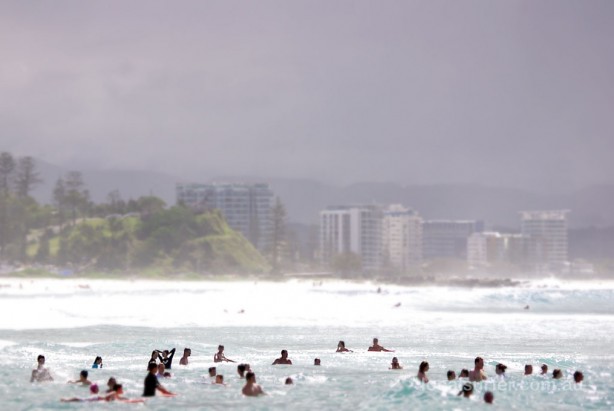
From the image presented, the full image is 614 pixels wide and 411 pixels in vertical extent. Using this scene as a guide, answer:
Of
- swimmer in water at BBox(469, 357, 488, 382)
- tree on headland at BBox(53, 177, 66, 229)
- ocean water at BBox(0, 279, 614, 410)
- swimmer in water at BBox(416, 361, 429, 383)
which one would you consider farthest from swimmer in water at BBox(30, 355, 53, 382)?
tree on headland at BBox(53, 177, 66, 229)

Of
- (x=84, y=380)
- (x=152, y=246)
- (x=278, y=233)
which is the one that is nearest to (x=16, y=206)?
(x=152, y=246)

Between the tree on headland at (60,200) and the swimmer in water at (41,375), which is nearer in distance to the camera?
the swimmer in water at (41,375)

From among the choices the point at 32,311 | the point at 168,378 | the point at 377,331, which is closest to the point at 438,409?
the point at 168,378

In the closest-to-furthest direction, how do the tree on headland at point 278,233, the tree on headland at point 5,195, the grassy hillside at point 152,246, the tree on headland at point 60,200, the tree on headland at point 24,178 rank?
the grassy hillside at point 152,246 → the tree on headland at point 5,195 → the tree on headland at point 60,200 → the tree on headland at point 278,233 → the tree on headland at point 24,178

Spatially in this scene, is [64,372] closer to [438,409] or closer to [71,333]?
[438,409]

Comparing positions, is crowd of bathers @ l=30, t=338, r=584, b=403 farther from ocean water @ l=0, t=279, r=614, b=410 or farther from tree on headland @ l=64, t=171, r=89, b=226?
tree on headland @ l=64, t=171, r=89, b=226

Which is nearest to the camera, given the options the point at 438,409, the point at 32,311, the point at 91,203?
the point at 438,409

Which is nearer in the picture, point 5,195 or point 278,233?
point 5,195

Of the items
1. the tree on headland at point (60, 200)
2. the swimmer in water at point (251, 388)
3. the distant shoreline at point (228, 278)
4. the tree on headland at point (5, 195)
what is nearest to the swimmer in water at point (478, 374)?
the swimmer in water at point (251, 388)

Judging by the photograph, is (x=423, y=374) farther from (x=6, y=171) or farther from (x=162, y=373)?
(x=6, y=171)

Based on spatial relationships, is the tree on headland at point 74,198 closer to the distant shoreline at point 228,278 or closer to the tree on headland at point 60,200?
the tree on headland at point 60,200

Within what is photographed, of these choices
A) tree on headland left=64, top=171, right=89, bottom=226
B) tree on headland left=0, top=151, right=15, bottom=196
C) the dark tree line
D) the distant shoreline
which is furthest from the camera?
tree on headland left=0, top=151, right=15, bottom=196

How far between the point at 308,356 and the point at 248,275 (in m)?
132

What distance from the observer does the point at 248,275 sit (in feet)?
537
